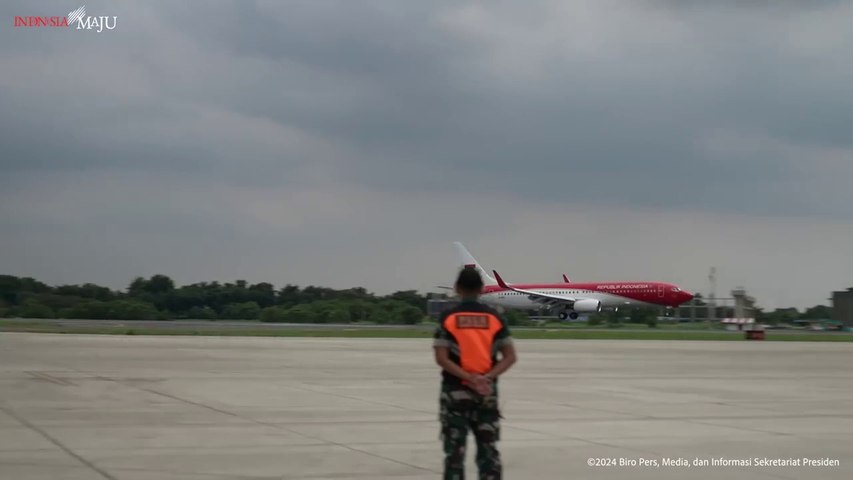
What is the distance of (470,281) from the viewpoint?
28.6ft

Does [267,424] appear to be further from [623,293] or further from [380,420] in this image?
[623,293]

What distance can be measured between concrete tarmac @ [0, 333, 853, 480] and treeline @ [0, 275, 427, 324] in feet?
184

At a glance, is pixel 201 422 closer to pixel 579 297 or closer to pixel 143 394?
pixel 143 394

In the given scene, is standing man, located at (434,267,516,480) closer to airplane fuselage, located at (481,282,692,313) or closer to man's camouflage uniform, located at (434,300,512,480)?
man's camouflage uniform, located at (434,300,512,480)

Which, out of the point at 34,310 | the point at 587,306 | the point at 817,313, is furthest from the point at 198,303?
the point at 817,313

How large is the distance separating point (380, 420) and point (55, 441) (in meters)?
4.49

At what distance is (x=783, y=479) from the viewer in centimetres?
1024

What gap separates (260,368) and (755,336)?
35.4m

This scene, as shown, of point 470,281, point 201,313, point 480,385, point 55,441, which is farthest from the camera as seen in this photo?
point 201,313

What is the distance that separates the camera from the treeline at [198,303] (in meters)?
82.4

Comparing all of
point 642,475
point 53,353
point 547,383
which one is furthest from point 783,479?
point 53,353

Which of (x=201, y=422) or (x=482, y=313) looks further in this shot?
(x=201, y=422)

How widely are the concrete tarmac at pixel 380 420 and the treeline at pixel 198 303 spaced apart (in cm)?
5622

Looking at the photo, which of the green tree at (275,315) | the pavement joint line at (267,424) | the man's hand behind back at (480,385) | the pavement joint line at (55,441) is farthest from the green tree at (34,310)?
the man's hand behind back at (480,385)
